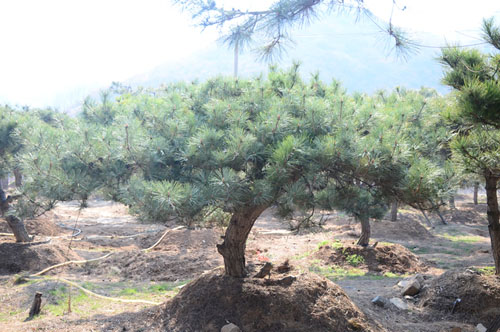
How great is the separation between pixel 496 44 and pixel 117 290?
6.00 metres

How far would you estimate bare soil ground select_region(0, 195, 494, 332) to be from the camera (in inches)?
188

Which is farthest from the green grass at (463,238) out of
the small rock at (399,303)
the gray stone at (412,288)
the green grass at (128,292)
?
the green grass at (128,292)

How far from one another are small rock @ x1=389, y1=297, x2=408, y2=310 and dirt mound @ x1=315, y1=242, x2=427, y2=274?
3.22 meters

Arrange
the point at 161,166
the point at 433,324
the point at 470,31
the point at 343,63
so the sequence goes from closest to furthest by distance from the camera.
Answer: the point at 161,166
the point at 470,31
the point at 433,324
the point at 343,63

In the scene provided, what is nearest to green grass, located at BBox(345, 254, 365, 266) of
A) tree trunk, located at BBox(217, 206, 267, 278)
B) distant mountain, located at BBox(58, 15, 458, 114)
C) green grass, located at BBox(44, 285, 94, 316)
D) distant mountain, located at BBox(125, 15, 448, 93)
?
tree trunk, located at BBox(217, 206, 267, 278)

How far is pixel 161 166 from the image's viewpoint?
3912 mm

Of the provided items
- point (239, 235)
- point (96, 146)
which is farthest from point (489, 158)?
point (96, 146)

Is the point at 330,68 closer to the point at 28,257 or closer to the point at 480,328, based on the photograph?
the point at 28,257

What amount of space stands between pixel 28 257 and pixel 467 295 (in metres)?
7.17

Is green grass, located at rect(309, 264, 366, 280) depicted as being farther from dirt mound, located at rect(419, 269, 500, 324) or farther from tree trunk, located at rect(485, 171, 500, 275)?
tree trunk, located at rect(485, 171, 500, 275)

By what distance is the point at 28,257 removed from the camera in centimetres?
788

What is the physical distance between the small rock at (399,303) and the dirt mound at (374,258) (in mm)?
3218

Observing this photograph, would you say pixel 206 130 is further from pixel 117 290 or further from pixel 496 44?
pixel 117 290

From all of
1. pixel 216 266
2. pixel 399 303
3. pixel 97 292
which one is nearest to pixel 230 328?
pixel 399 303
